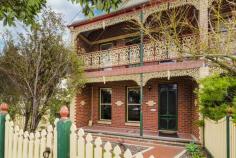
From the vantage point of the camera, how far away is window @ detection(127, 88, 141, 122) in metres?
17.7

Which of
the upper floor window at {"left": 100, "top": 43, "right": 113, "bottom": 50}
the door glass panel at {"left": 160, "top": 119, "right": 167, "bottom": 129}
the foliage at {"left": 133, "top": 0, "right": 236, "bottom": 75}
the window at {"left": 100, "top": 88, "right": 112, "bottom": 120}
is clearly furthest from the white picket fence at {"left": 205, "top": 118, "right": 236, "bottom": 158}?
the upper floor window at {"left": 100, "top": 43, "right": 113, "bottom": 50}

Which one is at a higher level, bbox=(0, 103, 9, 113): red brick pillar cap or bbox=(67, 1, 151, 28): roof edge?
bbox=(67, 1, 151, 28): roof edge

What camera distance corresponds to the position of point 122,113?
59.4ft

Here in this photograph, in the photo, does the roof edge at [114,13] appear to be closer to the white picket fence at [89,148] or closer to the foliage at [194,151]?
the foliage at [194,151]

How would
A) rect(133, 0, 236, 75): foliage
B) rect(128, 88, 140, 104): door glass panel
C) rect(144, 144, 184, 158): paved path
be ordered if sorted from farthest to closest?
rect(128, 88, 140, 104): door glass panel, rect(144, 144, 184, 158): paved path, rect(133, 0, 236, 75): foliage

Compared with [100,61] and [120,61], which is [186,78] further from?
[100,61]

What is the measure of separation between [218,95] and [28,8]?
4.54m

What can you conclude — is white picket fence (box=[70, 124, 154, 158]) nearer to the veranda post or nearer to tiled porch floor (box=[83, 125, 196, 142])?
the veranda post

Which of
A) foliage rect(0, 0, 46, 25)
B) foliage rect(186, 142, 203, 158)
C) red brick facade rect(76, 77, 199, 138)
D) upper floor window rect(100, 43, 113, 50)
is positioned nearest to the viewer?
foliage rect(0, 0, 46, 25)

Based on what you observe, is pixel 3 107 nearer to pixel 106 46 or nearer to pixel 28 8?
pixel 28 8

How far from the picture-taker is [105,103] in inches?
763

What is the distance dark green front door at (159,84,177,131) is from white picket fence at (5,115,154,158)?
11.5 metres

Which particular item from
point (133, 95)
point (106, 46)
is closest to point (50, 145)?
point (133, 95)

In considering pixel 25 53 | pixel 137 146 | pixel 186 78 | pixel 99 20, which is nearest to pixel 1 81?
pixel 25 53
